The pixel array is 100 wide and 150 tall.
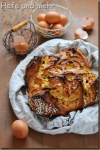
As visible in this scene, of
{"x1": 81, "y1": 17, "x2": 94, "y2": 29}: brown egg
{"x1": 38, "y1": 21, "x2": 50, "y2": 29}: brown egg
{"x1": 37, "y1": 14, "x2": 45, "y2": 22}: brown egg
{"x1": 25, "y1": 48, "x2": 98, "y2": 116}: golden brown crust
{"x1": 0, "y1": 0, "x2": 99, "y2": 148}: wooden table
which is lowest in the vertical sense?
{"x1": 0, "y1": 0, "x2": 99, "y2": 148}: wooden table

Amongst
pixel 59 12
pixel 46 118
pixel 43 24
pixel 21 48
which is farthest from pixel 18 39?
pixel 46 118

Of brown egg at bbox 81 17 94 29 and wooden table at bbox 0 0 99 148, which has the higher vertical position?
brown egg at bbox 81 17 94 29

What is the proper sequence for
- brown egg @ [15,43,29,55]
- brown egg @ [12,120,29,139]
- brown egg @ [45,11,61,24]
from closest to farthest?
brown egg @ [12,120,29,139]
brown egg @ [15,43,29,55]
brown egg @ [45,11,61,24]

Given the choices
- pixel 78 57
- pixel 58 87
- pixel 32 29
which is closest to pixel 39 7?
pixel 32 29

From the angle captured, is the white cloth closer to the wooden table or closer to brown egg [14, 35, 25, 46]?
the wooden table

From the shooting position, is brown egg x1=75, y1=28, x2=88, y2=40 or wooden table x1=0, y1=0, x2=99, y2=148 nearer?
wooden table x1=0, y1=0, x2=99, y2=148

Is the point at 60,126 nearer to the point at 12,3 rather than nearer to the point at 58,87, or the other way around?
the point at 58,87

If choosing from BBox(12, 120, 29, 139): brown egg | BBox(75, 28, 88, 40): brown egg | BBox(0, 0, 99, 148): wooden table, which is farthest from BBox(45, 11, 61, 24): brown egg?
BBox(12, 120, 29, 139): brown egg

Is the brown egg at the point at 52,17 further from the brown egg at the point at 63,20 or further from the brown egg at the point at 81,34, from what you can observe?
the brown egg at the point at 81,34
